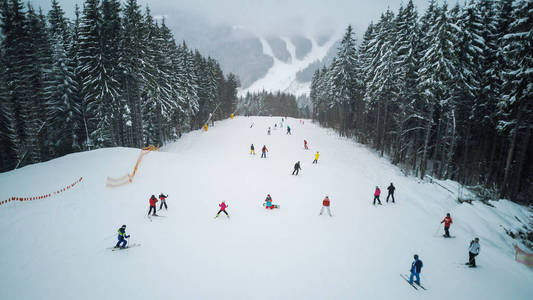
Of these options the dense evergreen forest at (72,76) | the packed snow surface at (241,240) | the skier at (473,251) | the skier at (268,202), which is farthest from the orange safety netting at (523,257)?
the dense evergreen forest at (72,76)

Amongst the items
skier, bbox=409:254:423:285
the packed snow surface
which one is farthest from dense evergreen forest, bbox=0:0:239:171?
skier, bbox=409:254:423:285

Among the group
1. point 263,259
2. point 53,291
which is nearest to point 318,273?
point 263,259

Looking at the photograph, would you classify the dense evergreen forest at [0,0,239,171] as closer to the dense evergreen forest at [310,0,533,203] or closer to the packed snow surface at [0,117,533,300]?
the packed snow surface at [0,117,533,300]

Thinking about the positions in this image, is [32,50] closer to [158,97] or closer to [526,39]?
[158,97]

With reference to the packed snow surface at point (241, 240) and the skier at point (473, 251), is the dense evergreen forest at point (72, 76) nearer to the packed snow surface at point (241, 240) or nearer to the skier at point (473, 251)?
the packed snow surface at point (241, 240)

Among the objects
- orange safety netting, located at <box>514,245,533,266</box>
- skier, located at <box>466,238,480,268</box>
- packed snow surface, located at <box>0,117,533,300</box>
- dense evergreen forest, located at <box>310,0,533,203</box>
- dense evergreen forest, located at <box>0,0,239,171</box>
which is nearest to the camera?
packed snow surface, located at <box>0,117,533,300</box>

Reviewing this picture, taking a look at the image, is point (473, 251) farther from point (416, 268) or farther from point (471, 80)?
point (471, 80)
